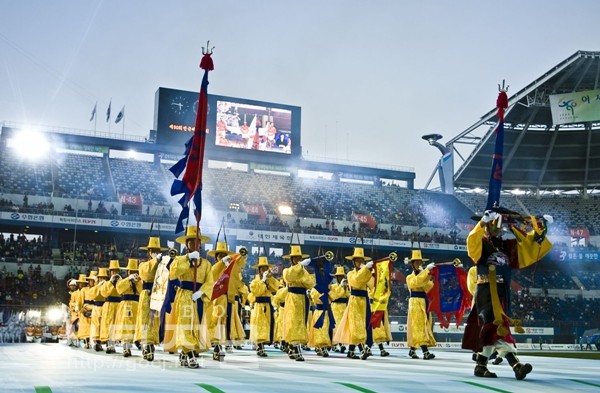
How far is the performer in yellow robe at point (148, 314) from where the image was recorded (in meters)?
11.8

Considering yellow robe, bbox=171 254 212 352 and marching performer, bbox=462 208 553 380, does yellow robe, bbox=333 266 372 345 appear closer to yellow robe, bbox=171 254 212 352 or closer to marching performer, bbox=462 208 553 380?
yellow robe, bbox=171 254 212 352

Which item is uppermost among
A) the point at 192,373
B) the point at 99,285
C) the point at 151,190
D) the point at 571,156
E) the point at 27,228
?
the point at 571,156

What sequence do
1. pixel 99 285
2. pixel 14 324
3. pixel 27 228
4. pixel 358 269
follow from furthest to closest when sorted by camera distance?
1. pixel 27 228
2. pixel 14 324
3. pixel 99 285
4. pixel 358 269

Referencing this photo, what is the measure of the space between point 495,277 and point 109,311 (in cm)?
897

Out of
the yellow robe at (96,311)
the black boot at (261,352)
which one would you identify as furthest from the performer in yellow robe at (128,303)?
the black boot at (261,352)

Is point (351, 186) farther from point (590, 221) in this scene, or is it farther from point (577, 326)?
point (577, 326)

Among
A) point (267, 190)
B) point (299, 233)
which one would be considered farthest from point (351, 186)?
point (299, 233)

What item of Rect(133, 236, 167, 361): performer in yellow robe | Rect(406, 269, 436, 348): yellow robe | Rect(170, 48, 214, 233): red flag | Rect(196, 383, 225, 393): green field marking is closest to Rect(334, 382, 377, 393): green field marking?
Rect(196, 383, 225, 393): green field marking

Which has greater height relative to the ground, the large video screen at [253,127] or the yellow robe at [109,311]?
the large video screen at [253,127]

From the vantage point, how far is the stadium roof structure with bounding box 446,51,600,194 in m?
41.9

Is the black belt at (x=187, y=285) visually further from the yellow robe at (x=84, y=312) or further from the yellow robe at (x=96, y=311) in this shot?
the yellow robe at (x=84, y=312)

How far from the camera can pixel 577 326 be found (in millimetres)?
32250

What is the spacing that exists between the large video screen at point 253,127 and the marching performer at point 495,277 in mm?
37219

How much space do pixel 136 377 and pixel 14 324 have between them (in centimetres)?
1711
